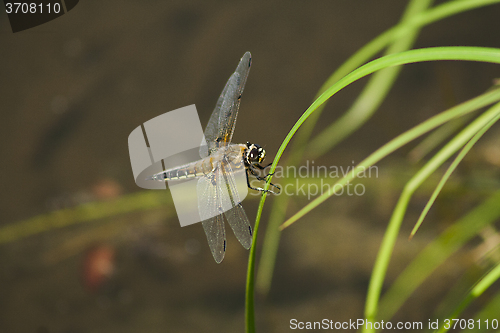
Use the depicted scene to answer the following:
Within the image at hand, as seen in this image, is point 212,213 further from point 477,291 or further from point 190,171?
point 477,291

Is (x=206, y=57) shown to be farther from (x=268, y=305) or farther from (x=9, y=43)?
(x=268, y=305)

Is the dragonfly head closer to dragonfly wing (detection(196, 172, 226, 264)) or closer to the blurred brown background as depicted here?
dragonfly wing (detection(196, 172, 226, 264))

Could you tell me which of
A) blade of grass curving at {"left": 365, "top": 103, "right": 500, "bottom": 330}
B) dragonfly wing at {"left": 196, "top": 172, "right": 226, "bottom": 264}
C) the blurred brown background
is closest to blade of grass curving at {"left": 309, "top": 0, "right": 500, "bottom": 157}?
blade of grass curving at {"left": 365, "top": 103, "right": 500, "bottom": 330}

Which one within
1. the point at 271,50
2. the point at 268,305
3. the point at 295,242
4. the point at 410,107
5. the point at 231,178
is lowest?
the point at 268,305

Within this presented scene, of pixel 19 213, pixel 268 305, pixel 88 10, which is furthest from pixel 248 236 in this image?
pixel 88 10

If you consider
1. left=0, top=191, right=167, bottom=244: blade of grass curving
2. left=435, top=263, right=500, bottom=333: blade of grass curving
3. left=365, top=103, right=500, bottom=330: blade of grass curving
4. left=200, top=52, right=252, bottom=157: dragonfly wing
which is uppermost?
left=200, top=52, right=252, bottom=157: dragonfly wing

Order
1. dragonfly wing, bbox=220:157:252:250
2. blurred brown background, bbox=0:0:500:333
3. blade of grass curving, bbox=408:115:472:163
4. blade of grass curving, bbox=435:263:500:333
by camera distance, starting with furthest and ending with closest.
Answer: blurred brown background, bbox=0:0:500:333
blade of grass curving, bbox=408:115:472:163
dragonfly wing, bbox=220:157:252:250
blade of grass curving, bbox=435:263:500:333
